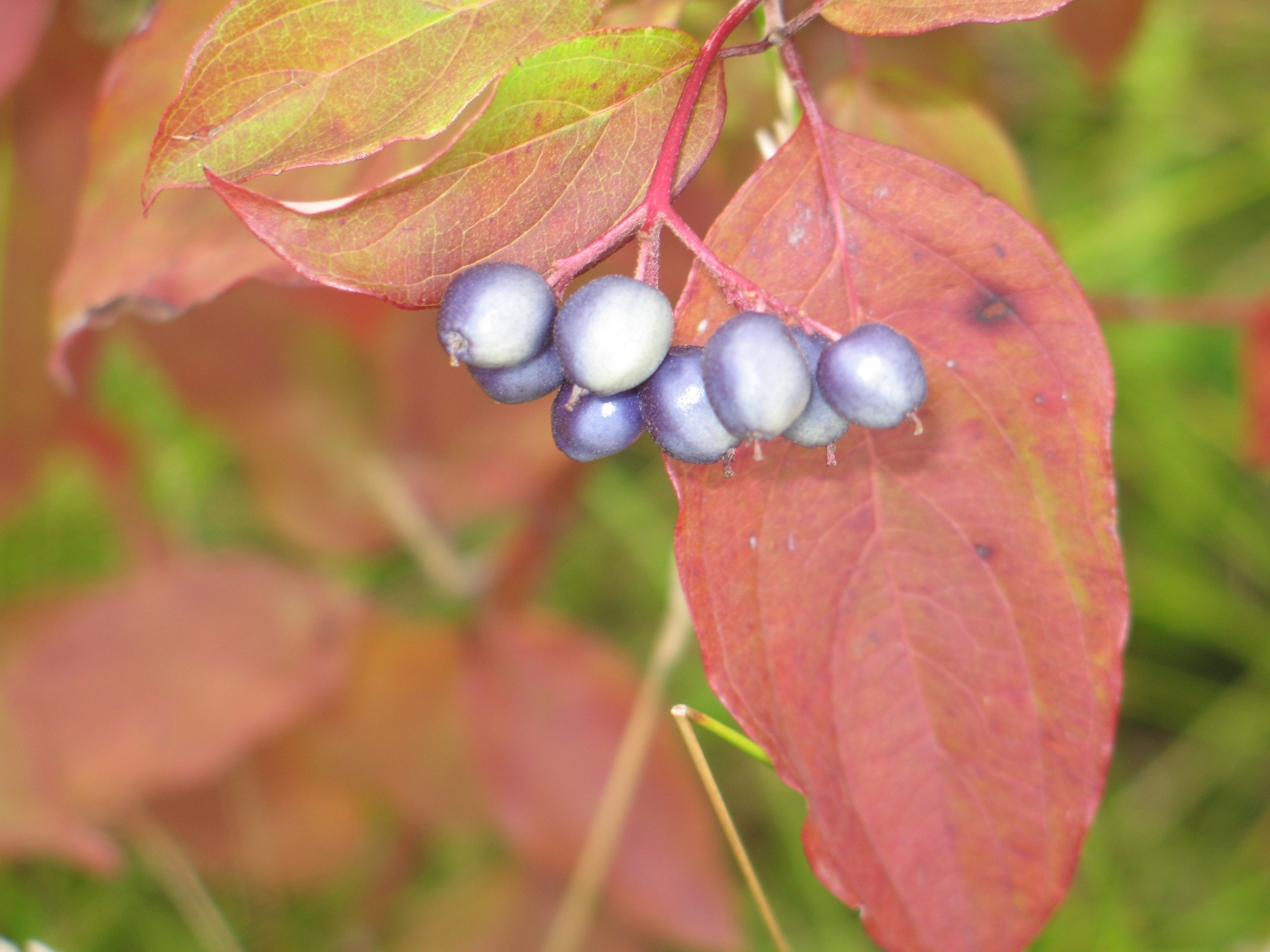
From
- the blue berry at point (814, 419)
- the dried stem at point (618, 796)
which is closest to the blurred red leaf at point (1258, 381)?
the dried stem at point (618, 796)

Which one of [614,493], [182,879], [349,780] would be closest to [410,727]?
[349,780]

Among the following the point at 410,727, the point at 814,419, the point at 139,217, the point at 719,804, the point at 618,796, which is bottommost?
the point at 618,796

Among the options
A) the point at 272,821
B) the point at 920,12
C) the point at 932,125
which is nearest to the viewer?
the point at 920,12

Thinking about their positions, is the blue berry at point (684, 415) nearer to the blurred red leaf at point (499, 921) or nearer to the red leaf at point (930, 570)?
the red leaf at point (930, 570)

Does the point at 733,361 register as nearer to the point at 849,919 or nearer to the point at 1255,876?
the point at 849,919

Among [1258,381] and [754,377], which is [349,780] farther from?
[1258,381]

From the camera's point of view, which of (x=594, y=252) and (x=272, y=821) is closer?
(x=594, y=252)

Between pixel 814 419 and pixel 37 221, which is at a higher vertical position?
pixel 37 221
